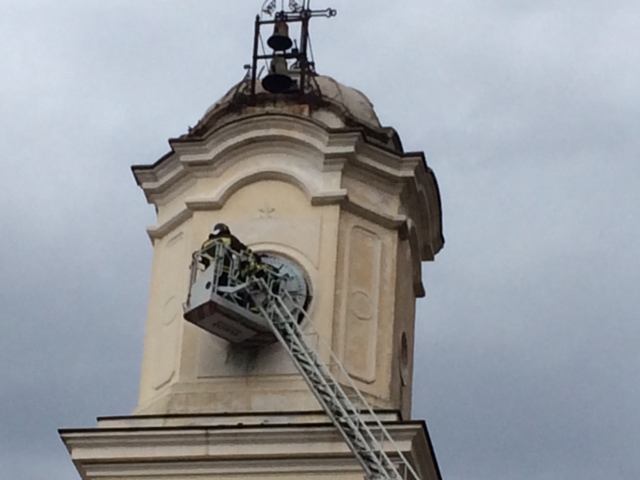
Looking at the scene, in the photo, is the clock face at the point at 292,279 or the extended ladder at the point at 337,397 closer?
the extended ladder at the point at 337,397

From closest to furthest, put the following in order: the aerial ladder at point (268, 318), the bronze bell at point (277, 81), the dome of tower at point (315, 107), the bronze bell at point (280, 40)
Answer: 1. the aerial ladder at point (268, 318)
2. the dome of tower at point (315, 107)
3. the bronze bell at point (277, 81)
4. the bronze bell at point (280, 40)

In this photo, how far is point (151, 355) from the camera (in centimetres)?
3106

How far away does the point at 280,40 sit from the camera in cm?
3372

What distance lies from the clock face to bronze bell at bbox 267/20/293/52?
4274 millimetres

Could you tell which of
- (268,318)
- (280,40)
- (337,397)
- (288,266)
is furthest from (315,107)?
(337,397)

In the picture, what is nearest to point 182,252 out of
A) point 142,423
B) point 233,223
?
point 233,223

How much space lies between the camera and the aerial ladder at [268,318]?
28.6m

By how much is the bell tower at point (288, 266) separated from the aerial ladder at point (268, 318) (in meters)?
0.22

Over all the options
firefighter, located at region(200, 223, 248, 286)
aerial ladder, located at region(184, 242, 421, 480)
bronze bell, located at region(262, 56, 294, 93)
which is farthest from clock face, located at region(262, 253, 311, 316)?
bronze bell, located at region(262, 56, 294, 93)

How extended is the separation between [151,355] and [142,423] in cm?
183

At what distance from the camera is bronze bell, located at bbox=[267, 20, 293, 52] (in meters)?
33.7

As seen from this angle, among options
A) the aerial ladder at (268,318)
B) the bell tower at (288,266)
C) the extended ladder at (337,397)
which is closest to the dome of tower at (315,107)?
the bell tower at (288,266)

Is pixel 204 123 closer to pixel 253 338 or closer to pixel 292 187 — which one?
pixel 292 187

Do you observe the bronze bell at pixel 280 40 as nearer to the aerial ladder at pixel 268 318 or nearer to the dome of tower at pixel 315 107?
the dome of tower at pixel 315 107
